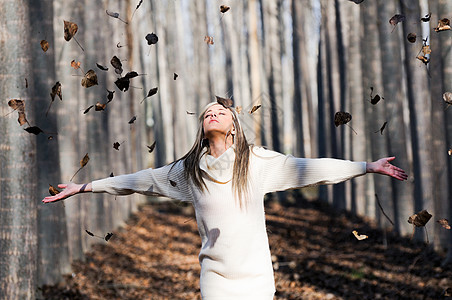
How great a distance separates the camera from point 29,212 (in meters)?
5.06

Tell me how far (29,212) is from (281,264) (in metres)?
4.32

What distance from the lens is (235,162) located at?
3.40 m

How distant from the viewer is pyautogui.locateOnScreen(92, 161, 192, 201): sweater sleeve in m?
3.60


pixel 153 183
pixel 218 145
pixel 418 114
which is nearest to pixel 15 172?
pixel 153 183

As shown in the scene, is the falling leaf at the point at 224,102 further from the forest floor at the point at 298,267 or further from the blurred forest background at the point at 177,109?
the forest floor at the point at 298,267

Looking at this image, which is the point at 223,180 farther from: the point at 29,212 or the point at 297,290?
the point at 297,290

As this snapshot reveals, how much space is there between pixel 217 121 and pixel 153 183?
555 mm

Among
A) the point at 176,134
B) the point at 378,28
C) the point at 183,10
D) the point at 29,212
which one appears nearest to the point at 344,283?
the point at 29,212

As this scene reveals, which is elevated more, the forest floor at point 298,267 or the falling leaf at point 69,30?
the falling leaf at point 69,30

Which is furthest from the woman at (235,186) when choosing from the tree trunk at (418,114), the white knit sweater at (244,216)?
the tree trunk at (418,114)

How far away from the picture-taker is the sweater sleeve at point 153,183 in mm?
3600

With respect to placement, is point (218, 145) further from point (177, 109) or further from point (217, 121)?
point (177, 109)

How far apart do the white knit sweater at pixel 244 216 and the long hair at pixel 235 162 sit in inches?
1.3

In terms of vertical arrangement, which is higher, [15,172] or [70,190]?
[15,172]
